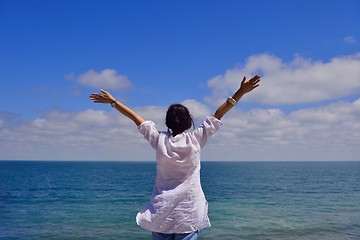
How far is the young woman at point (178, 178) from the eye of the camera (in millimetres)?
2750

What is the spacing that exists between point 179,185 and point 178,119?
0.53 m

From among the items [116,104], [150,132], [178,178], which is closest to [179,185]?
[178,178]

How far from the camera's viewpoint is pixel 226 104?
9.51 feet

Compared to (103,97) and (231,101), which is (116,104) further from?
(231,101)

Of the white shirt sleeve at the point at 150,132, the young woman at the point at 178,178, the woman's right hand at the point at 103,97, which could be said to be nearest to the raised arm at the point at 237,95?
the young woman at the point at 178,178

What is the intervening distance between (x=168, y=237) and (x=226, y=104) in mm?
1169

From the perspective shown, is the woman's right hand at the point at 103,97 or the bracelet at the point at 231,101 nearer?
the bracelet at the point at 231,101

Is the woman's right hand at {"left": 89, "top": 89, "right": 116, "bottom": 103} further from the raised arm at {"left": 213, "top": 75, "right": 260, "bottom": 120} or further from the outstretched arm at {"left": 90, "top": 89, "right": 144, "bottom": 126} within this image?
the raised arm at {"left": 213, "top": 75, "right": 260, "bottom": 120}

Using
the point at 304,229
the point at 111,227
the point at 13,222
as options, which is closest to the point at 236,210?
the point at 304,229

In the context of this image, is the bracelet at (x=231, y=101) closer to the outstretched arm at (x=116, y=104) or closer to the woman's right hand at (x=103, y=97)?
the outstretched arm at (x=116, y=104)

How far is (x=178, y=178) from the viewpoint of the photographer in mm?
2791

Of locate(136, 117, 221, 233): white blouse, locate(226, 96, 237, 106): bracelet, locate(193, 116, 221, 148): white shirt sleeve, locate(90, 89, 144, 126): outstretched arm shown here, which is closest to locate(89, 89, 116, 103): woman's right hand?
locate(90, 89, 144, 126): outstretched arm

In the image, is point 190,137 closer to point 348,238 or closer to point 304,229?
point 348,238

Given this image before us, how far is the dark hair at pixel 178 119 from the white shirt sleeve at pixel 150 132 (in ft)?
0.41
